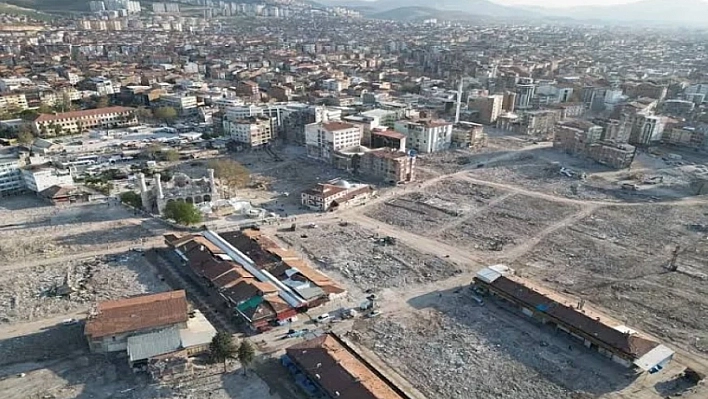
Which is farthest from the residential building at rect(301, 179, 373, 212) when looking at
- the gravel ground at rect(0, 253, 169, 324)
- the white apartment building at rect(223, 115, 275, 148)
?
the white apartment building at rect(223, 115, 275, 148)

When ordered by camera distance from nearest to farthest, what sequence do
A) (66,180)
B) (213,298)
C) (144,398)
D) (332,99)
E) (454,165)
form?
(144,398)
(213,298)
(66,180)
(454,165)
(332,99)

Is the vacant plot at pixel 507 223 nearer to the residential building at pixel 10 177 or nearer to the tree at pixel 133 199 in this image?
the tree at pixel 133 199

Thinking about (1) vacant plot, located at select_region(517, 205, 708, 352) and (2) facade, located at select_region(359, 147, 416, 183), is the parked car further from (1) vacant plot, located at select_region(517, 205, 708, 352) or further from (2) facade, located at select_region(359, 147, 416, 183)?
(2) facade, located at select_region(359, 147, 416, 183)

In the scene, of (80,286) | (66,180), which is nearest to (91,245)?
(80,286)

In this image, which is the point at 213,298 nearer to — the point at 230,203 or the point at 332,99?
the point at 230,203

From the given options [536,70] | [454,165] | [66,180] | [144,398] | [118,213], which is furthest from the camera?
[536,70]

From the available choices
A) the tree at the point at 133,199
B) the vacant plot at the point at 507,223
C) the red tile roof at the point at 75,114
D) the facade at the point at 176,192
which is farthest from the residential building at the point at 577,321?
the red tile roof at the point at 75,114

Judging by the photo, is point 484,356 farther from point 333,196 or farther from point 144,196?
point 144,196
